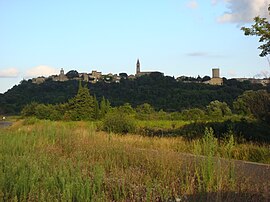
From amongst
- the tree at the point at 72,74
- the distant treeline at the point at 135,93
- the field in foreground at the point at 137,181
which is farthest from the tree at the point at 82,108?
the tree at the point at 72,74

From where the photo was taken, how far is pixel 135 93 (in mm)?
105625

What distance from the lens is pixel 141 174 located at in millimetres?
8422

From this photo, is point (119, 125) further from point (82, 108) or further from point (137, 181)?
point (82, 108)

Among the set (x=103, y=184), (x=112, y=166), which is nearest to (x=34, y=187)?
(x=103, y=184)

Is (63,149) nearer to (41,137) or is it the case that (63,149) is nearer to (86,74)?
(41,137)

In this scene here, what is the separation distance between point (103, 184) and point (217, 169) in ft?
7.89

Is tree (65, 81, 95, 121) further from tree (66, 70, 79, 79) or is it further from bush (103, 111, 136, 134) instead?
tree (66, 70, 79, 79)

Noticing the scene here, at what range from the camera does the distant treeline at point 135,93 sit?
89875mm

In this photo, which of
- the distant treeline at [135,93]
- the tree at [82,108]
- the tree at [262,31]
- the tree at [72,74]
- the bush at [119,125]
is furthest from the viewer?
the tree at [72,74]

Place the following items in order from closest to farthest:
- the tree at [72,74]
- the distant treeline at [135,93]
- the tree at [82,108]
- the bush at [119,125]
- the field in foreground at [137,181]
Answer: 1. the field in foreground at [137,181]
2. the bush at [119,125]
3. the tree at [82,108]
4. the distant treeline at [135,93]
5. the tree at [72,74]

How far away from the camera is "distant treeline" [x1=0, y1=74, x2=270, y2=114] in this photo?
295 feet

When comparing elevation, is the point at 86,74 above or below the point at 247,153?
above

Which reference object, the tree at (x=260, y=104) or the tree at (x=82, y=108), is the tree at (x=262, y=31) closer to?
the tree at (x=260, y=104)

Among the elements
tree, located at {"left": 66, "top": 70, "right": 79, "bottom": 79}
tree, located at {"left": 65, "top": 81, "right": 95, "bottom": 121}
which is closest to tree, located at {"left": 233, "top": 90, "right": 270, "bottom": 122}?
tree, located at {"left": 65, "top": 81, "right": 95, "bottom": 121}
